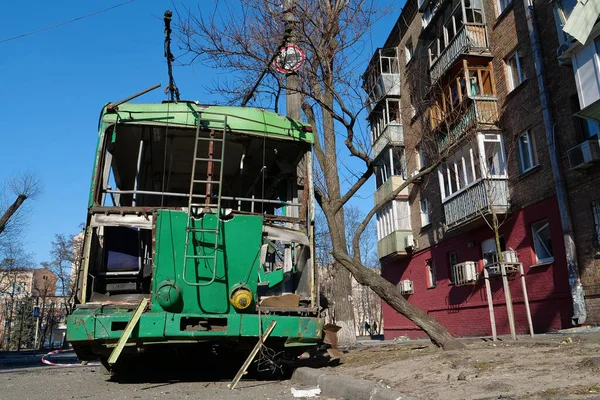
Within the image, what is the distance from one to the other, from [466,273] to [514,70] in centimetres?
668

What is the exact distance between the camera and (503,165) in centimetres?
1603

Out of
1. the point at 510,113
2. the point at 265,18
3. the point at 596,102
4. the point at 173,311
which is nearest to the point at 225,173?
the point at 173,311

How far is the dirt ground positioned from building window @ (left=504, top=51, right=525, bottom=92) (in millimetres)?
11237

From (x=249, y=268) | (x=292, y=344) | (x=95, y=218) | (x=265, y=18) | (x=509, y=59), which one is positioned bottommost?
(x=292, y=344)

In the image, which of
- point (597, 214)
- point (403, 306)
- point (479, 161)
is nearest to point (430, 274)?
point (479, 161)

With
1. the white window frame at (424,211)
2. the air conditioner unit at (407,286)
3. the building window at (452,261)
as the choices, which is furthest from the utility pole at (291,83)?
the air conditioner unit at (407,286)

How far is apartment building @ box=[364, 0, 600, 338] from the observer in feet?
40.1

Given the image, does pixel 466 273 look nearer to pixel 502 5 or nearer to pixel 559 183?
pixel 559 183

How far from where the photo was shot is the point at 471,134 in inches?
574

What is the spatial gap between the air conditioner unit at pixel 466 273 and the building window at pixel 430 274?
3618mm

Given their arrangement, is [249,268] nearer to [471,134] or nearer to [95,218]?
[95,218]

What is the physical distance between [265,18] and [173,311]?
6.95 meters

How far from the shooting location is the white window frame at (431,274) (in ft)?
69.2

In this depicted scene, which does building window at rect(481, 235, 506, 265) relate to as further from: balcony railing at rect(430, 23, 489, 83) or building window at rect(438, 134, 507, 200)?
balcony railing at rect(430, 23, 489, 83)
